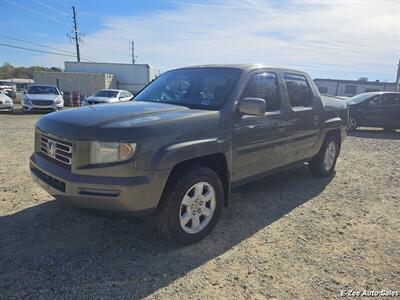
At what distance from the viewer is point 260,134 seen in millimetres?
4137

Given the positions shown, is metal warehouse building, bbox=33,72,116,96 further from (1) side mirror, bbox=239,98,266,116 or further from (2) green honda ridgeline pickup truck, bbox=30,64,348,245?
(1) side mirror, bbox=239,98,266,116

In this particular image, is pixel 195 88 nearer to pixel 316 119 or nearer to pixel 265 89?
pixel 265 89

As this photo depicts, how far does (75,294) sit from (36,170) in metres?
1.49

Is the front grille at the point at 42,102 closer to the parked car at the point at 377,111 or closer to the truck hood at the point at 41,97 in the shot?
the truck hood at the point at 41,97

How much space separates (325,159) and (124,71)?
35.0 meters

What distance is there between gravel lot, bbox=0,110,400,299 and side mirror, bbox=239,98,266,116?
1362 mm

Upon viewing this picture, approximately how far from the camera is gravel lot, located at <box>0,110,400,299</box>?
285cm

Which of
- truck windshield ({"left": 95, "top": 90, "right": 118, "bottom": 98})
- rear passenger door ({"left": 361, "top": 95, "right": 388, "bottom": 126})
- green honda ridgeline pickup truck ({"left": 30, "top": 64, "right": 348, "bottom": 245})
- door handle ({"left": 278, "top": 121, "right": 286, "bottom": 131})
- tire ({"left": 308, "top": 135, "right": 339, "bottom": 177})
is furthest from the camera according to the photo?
truck windshield ({"left": 95, "top": 90, "right": 118, "bottom": 98})

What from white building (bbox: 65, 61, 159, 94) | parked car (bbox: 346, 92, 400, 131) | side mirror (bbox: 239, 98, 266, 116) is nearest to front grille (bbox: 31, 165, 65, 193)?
side mirror (bbox: 239, 98, 266, 116)

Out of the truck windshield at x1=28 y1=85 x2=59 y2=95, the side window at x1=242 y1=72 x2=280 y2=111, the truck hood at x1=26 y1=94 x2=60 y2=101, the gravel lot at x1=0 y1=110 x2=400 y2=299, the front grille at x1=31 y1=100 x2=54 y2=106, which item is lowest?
the gravel lot at x1=0 y1=110 x2=400 y2=299

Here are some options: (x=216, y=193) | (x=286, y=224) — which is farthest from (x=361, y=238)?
(x=216, y=193)

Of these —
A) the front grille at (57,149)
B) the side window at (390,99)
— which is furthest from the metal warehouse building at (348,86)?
the front grille at (57,149)

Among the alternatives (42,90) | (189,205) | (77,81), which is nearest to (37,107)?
(42,90)

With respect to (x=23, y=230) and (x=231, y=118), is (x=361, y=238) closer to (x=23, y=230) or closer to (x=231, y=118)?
(x=231, y=118)
